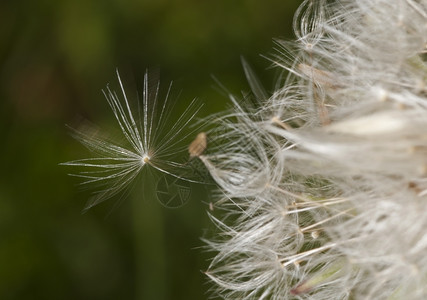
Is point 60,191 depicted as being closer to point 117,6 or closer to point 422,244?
point 117,6

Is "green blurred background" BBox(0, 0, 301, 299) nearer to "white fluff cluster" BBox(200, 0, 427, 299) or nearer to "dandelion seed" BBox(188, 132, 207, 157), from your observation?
"white fluff cluster" BBox(200, 0, 427, 299)

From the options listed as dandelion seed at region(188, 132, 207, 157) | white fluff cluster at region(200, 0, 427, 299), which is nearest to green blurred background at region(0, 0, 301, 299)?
white fluff cluster at region(200, 0, 427, 299)

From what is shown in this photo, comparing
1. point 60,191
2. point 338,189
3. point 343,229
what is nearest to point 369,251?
point 343,229

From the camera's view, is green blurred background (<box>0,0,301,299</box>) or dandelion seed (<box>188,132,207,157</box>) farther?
green blurred background (<box>0,0,301,299</box>)

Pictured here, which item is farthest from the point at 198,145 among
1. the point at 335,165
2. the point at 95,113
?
the point at 95,113

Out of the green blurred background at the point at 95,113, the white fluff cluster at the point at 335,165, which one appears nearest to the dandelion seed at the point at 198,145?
the white fluff cluster at the point at 335,165

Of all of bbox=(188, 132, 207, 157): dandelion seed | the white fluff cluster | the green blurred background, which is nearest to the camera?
the white fluff cluster

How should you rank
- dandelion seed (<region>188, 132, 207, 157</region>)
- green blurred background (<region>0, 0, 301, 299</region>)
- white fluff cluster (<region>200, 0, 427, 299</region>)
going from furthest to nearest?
green blurred background (<region>0, 0, 301, 299</region>) < dandelion seed (<region>188, 132, 207, 157</region>) < white fluff cluster (<region>200, 0, 427, 299</region>)
